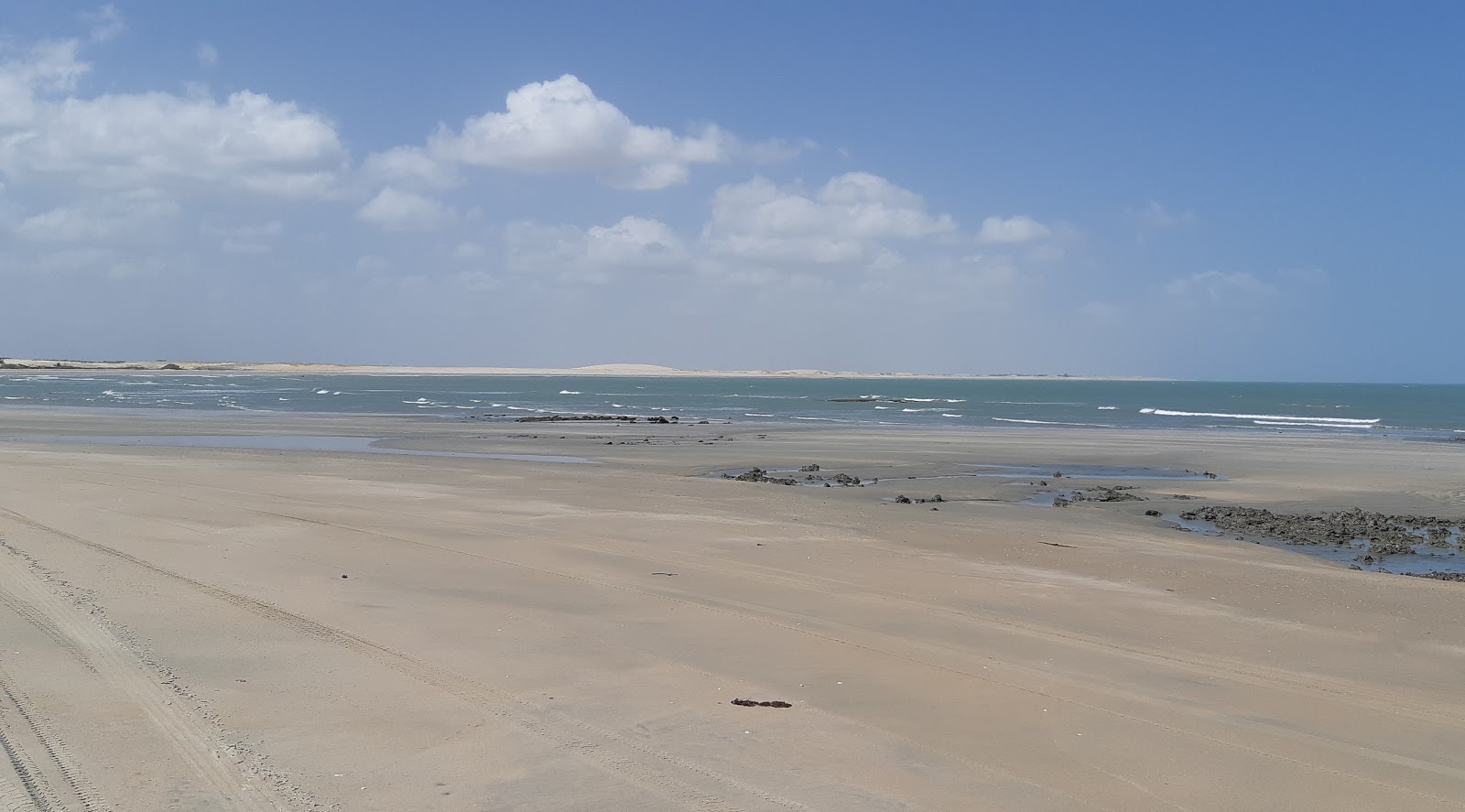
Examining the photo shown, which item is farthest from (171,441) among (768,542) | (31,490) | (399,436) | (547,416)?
(768,542)

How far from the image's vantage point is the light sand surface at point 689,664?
5000 mm

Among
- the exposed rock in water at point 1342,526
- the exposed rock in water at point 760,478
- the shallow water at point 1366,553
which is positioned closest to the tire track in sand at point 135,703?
the shallow water at point 1366,553

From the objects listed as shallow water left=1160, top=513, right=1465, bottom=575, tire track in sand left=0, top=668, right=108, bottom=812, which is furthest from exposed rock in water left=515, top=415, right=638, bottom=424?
tire track in sand left=0, top=668, right=108, bottom=812

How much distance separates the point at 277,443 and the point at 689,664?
28.0m

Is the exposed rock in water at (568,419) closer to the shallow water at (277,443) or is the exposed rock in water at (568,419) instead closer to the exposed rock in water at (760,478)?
the shallow water at (277,443)

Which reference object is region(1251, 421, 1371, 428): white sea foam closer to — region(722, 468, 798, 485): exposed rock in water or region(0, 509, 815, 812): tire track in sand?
region(722, 468, 798, 485): exposed rock in water

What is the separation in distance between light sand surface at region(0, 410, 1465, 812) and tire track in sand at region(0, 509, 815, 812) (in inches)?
1.0

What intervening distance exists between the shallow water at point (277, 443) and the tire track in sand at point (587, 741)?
1892 centimetres

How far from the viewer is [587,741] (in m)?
5.47

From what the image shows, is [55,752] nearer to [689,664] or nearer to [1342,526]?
[689,664]

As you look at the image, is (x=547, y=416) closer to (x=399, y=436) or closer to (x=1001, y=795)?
(x=399, y=436)

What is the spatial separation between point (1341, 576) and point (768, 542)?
6964mm

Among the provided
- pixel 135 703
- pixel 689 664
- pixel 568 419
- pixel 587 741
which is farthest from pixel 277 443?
pixel 587 741

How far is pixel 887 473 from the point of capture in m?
24.6
